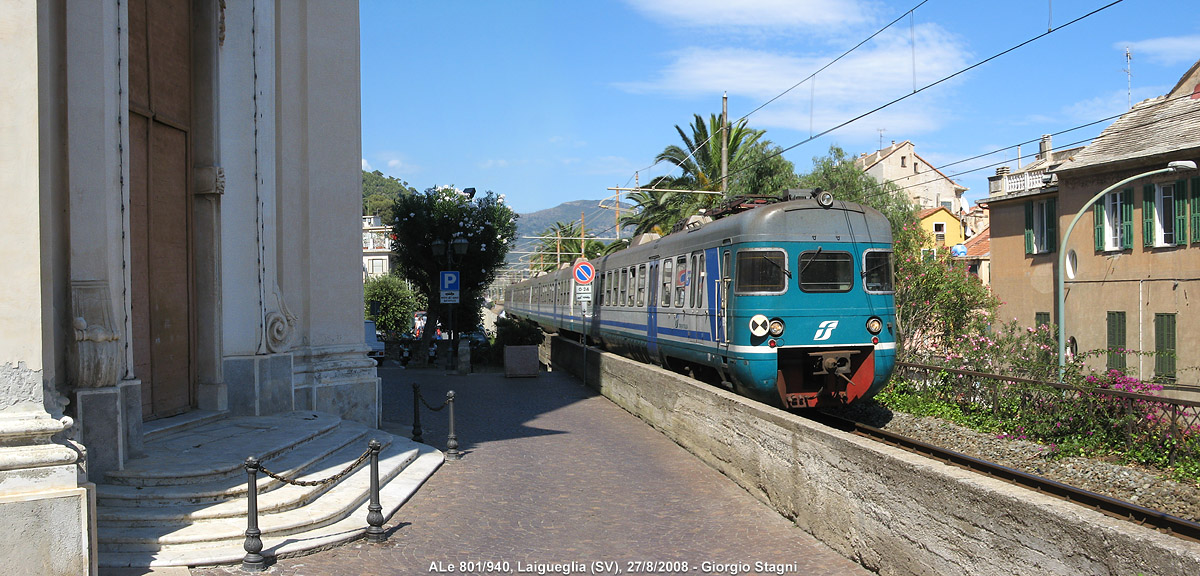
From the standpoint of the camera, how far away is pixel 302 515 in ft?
25.6

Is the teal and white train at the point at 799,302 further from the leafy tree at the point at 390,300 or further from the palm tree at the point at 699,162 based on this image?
the leafy tree at the point at 390,300

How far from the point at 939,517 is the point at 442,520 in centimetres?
441

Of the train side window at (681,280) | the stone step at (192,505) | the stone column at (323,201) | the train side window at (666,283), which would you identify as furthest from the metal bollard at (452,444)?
the train side window at (666,283)

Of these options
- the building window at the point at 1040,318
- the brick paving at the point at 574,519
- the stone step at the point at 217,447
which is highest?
the building window at the point at 1040,318

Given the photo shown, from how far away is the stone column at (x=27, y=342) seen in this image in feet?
19.7

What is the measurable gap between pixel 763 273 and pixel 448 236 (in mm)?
21842

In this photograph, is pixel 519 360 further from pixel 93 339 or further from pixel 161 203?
pixel 93 339

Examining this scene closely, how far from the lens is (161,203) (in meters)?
10.7

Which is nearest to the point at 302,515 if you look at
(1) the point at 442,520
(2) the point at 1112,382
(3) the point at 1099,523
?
(1) the point at 442,520

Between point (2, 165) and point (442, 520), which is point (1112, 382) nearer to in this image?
point (442, 520)

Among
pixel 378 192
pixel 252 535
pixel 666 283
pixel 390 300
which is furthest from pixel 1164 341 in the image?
pixel 378 192

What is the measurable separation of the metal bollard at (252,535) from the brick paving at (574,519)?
12 cm

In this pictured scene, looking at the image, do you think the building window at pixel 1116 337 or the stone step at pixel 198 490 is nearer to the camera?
the stone step at pixel 198 490

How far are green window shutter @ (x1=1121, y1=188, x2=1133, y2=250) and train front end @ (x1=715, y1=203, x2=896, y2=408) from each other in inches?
559
